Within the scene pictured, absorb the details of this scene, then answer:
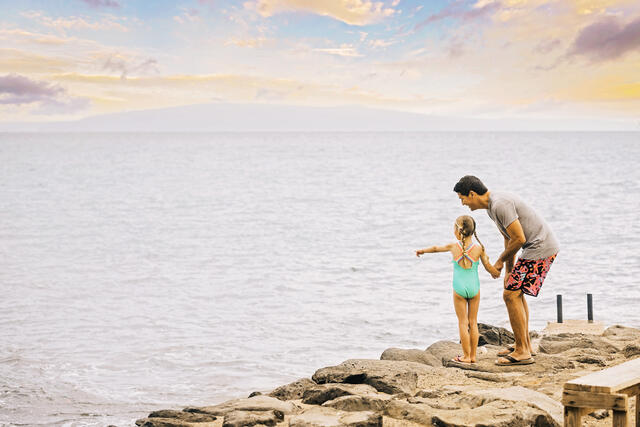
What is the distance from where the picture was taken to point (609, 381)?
511 centimetres

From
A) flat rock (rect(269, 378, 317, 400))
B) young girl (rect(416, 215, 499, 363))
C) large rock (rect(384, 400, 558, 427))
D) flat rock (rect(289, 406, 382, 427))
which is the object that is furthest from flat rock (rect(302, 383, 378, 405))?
young girl (rect(416, 215, 499, 363))

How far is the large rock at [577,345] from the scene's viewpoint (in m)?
9.61

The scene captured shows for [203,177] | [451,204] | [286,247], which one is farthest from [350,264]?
[203,177]

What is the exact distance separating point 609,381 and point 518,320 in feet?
9.03

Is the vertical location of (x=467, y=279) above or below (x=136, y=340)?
above

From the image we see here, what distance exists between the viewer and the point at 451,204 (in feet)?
146

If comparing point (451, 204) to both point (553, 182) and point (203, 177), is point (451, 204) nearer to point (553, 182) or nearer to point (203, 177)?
point (553, 182)

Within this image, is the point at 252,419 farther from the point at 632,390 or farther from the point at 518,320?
the point at 632,390

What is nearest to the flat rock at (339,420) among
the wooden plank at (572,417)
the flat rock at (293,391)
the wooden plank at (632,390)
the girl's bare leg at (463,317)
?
the wooden plank at (572,417)

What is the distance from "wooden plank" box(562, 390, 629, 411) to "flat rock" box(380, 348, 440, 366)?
433 cm

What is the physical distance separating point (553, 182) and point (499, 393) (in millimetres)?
57674

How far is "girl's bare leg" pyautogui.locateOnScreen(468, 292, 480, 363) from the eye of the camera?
8.13 metres

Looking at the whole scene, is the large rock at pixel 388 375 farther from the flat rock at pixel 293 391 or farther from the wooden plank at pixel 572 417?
the wooden plank at pixel 572 417

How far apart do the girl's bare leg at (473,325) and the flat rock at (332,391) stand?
4.33 feet
